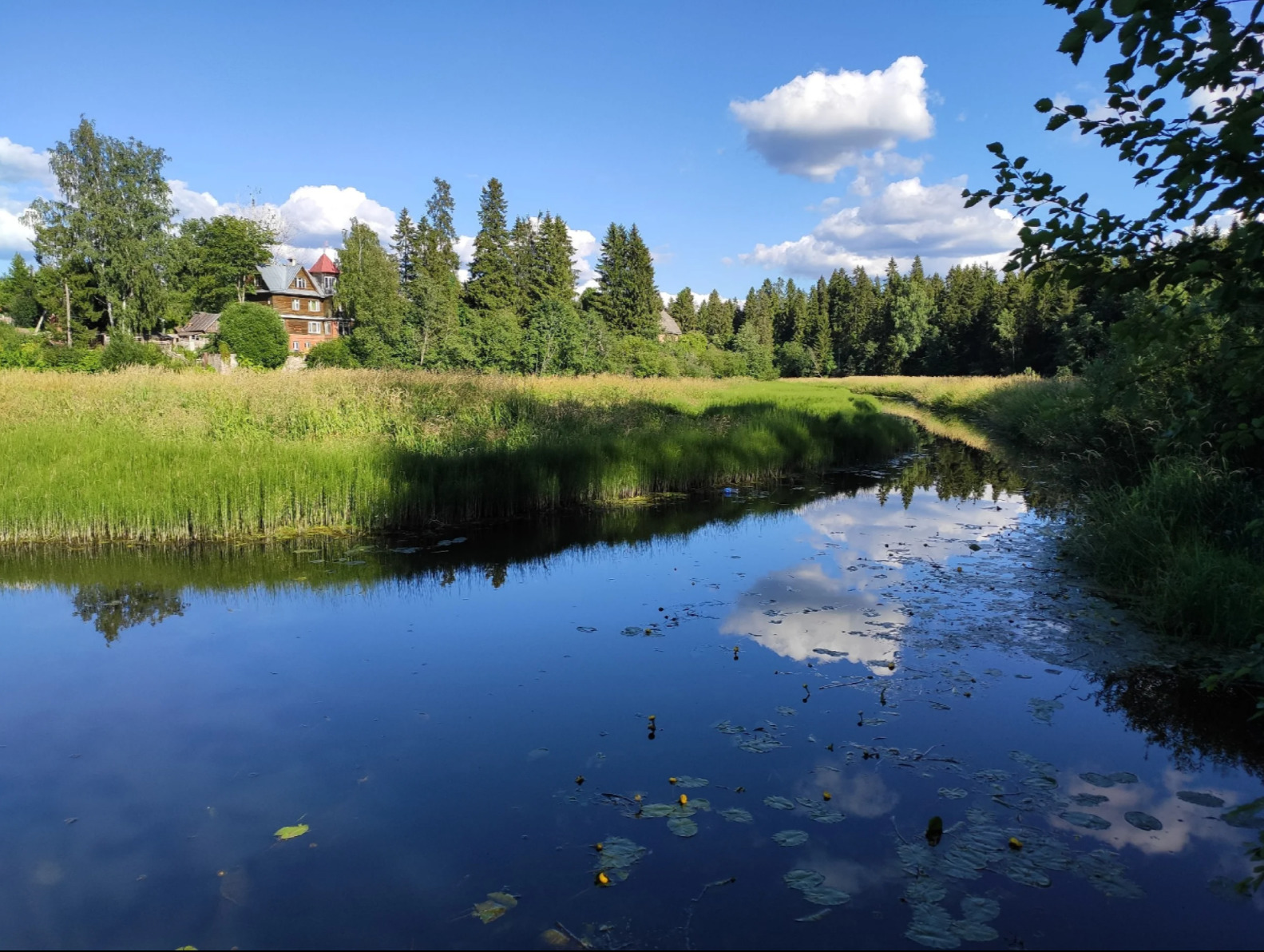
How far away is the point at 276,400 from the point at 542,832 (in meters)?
11.9

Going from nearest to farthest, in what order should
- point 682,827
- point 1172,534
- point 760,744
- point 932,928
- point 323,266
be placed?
point 932,928 < point 682,827 < point 760,744 < point 1172,534 < point 323,266

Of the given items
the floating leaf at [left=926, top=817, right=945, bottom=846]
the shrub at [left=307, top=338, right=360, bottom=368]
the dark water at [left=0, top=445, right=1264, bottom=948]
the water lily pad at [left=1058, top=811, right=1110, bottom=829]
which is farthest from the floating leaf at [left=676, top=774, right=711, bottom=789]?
the shrub at [left=307, top=338, right=360, bottom=368]

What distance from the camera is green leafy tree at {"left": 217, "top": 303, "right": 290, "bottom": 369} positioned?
140ft

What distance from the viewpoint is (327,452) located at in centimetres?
1143

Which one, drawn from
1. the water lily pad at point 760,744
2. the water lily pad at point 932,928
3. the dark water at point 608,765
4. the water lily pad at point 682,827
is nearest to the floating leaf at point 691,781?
the dark water at point 608,765

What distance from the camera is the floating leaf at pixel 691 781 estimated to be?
14.3 ft

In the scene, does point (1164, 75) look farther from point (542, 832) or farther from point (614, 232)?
point (614, 232)

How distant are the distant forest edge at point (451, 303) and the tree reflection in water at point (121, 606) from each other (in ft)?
71.8

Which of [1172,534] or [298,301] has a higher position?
[298,301]

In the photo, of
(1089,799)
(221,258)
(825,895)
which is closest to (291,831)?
(825,895)

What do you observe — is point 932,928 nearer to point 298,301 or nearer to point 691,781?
point 691,781

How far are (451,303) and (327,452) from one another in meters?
35.0

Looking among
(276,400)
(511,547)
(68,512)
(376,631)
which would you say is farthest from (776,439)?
(68,512)

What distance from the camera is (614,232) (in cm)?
5878
